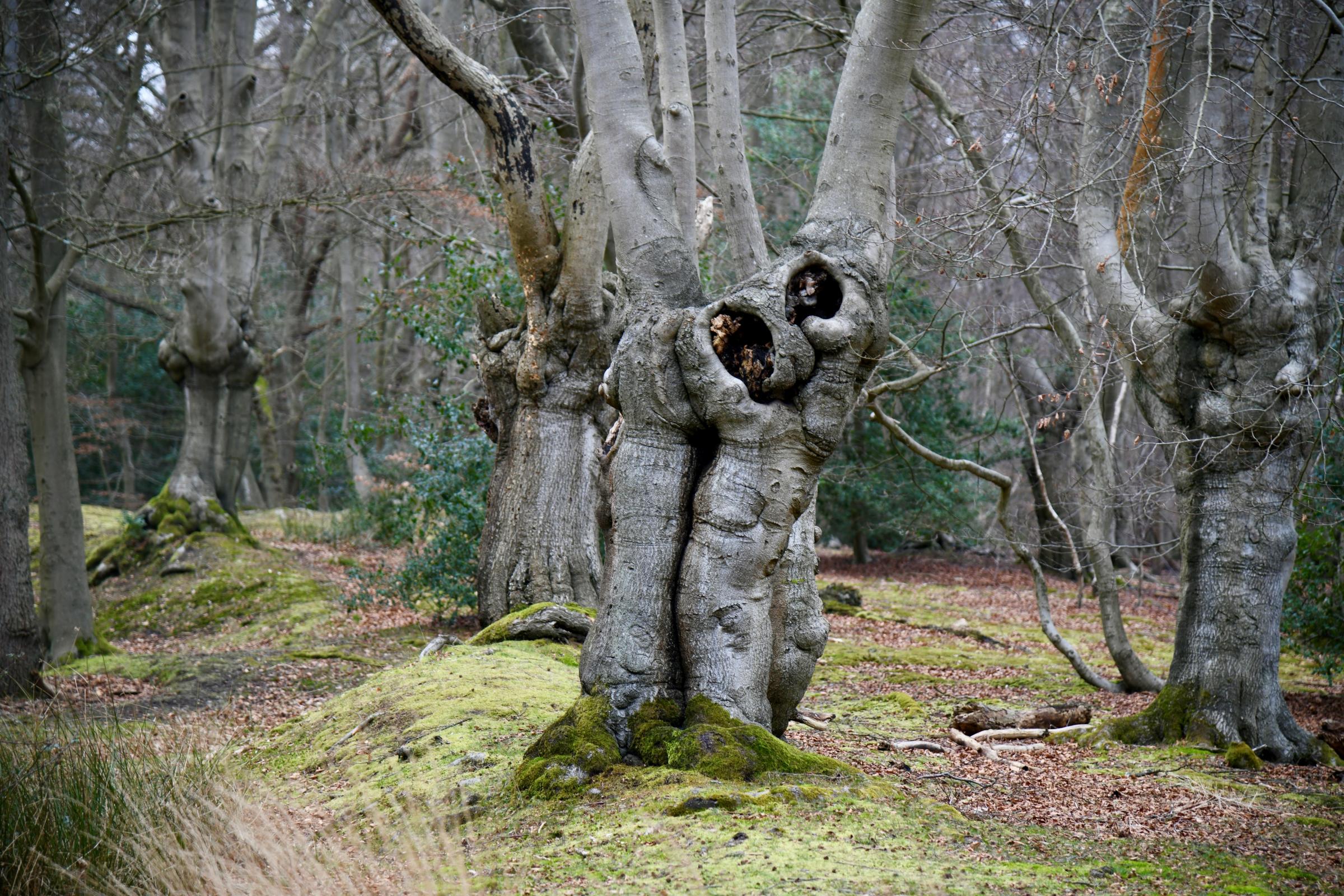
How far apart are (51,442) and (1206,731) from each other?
941cm

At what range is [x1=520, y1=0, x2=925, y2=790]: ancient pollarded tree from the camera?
4.44 m

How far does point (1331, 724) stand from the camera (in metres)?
7.12

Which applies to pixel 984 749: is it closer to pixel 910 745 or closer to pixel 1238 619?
pixel 910 745

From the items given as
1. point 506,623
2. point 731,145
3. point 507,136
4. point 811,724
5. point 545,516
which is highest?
point 507,136

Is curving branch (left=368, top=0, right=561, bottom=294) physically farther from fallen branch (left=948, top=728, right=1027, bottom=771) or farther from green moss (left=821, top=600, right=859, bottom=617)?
green moss (left=821, top=600, right=859, bottom=617)

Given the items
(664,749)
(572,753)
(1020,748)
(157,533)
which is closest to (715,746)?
(664,749)

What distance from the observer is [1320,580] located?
8.23 m

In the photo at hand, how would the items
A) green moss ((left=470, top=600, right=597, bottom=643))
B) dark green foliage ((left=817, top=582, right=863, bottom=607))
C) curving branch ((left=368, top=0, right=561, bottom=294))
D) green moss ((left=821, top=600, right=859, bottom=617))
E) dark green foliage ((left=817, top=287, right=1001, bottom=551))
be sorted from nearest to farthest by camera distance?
curving branch ((left=368, top=0, right=561, bottom=294)), green moss ((left=470, top=600, right=597, bottom=643)), green moss ((left=821, top=600, right=859, bottom=617)), dark green foliage ((left=817, top=582, right=863, bottom=607)), dark green foliage ((left=817, top=287, right=1001, bottom=551))

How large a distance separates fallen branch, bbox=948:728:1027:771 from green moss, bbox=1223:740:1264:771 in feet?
3.67

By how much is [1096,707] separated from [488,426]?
5.77 m

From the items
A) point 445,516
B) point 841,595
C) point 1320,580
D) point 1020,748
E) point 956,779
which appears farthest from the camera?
point 841,595

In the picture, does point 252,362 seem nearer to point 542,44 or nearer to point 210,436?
point 210,436

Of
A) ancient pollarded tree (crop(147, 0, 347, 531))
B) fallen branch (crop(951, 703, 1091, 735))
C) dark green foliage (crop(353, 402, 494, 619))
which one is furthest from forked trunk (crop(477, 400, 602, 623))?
ancient pollarded tree (crop(147, 0, 347, 531))

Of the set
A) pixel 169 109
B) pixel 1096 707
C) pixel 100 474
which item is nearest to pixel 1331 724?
pixel 1096 707
